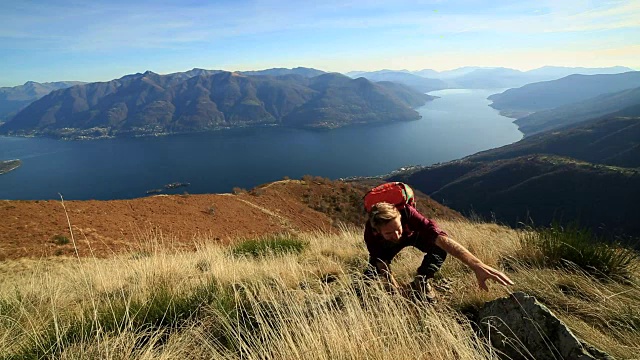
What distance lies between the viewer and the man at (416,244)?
7.84ft

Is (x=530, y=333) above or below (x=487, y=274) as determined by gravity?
below

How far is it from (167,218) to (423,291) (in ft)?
62.4

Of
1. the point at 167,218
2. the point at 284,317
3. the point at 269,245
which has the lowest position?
the point at 167,218

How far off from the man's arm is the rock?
8.0 inches

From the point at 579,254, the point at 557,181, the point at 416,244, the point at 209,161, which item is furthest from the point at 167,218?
the point at 209,161

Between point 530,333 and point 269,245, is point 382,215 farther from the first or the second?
point 269,245

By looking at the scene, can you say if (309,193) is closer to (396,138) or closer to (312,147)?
(312,147)

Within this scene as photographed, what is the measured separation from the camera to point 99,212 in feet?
59.2

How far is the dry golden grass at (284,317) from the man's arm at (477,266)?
37cm

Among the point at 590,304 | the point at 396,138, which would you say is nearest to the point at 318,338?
the point at 590,304

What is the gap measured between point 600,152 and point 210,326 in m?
135

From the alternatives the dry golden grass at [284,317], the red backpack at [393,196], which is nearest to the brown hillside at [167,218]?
the dry golden grass at [284,317]

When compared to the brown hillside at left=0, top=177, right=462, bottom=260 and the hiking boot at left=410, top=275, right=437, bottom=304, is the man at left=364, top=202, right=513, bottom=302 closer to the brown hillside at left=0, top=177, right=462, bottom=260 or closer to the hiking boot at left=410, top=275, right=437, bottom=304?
the hiking boot at left=410, top=275, right=437, bottom=304

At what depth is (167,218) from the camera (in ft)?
63.3
